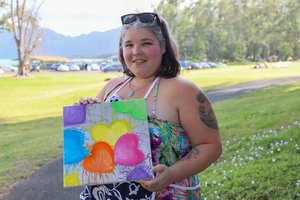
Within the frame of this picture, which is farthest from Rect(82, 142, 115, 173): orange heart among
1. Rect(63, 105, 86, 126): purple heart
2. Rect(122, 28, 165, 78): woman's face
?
Rect(122, 28, 165, 78): woman's face

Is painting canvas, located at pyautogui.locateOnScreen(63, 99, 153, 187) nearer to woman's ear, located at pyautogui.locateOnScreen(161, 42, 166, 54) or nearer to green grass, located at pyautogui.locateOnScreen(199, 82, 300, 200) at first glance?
woman's ear, located at pyautogui.locateOnScreen(161, 42, 166, 54)

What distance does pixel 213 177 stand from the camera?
5.05 meters

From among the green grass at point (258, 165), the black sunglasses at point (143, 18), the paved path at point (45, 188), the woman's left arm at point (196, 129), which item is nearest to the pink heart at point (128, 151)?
the woman's left arm at point (196, 129)

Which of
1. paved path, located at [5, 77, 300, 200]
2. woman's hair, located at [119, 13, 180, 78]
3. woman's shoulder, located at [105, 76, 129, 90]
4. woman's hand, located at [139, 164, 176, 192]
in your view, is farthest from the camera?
paved path, located at [5, 77, 300, 200]

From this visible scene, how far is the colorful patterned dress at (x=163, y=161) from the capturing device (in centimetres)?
186

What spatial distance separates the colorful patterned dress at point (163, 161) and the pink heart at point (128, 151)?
0.08 metres

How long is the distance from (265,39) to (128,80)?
3166 inches

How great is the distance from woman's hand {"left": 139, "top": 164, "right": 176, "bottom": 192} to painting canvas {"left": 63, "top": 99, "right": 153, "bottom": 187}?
2.1 inches

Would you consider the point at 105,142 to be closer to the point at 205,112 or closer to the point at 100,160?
the point at 100,160

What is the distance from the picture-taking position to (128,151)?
5.92 feet

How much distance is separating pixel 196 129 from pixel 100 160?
0.44 metres

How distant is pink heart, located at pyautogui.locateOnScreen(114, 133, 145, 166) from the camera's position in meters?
1.79

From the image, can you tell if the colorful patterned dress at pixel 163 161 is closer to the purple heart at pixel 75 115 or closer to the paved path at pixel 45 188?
the purple heart at pixel 75 115

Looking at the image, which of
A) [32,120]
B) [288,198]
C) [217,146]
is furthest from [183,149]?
[32,120]
